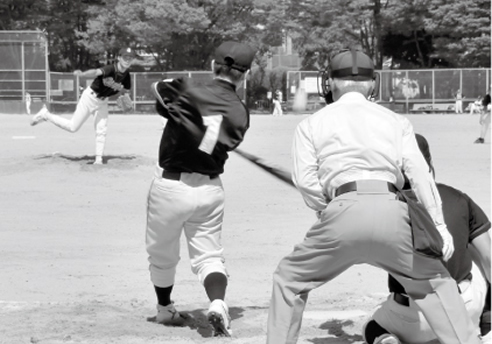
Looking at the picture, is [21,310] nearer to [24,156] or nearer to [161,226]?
[161,226]

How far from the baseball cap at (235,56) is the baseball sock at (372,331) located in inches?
72.8

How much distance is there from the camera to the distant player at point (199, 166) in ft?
18.1

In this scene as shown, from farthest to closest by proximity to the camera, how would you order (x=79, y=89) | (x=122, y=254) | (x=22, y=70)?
(x=79, y=89)
(x=22, y=70)
(x=122, y=254)

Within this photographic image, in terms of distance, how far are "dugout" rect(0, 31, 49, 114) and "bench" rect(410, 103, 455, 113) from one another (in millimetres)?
18666

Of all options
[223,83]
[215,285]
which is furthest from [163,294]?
[223,83]

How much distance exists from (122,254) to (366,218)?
17.0ft

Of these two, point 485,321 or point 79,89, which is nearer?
point 485,321

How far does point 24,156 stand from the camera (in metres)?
17.1

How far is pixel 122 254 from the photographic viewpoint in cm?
878

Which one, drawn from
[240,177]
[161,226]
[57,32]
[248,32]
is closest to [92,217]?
[240,177]

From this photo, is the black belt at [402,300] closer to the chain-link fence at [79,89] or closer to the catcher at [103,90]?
the catcher at [103,90]

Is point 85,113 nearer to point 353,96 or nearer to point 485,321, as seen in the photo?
point 485,321

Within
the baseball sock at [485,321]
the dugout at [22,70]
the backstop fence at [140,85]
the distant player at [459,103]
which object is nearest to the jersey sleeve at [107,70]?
the baseball sock at [485,321]

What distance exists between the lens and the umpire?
3.99m
